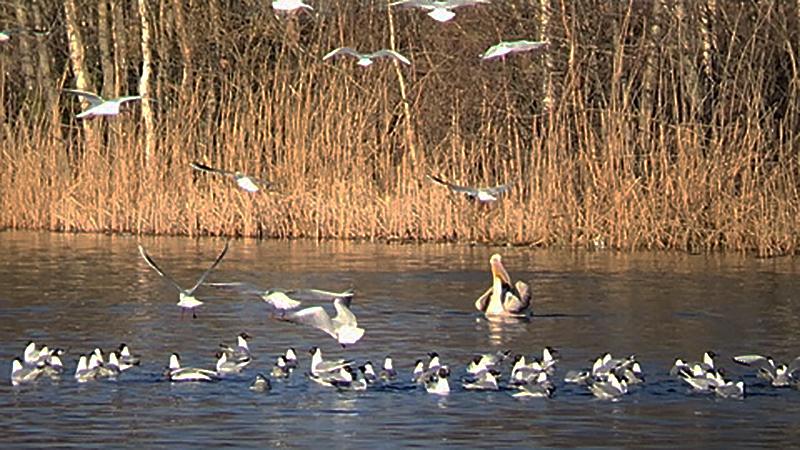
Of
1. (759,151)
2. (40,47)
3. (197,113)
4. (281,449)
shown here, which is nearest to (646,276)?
(759,151)

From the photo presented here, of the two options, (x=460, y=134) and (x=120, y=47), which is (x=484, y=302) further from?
(x=120, y=47)

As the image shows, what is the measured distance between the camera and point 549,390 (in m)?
12.3

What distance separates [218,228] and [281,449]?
14694 mm

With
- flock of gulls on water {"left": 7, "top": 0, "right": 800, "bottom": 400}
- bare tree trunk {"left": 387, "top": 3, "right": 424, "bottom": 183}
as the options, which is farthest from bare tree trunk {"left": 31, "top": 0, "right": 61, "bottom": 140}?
flock of gulls on water {"left": 7, "top": 0, "right": 800, "bottom": 400}

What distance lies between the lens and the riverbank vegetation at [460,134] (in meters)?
22.4

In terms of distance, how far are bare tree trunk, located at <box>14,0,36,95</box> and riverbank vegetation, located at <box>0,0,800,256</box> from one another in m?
3.34

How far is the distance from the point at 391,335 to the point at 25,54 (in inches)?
759

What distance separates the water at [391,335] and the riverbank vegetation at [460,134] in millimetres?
652

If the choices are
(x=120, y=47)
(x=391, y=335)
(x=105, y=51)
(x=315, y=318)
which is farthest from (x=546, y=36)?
(x=315, y=318)

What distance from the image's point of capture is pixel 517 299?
16656 millimetres

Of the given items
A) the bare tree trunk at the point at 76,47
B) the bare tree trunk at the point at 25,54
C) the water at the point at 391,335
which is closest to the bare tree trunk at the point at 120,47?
the bare tree trunk at the point at 76,47

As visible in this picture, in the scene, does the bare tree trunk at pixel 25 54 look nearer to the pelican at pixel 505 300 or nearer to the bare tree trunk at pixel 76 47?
the bare tree trunk at pixel 76 47

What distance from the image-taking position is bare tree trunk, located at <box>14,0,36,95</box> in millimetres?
32031

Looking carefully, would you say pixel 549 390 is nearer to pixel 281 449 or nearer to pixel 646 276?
pixel 281 449
